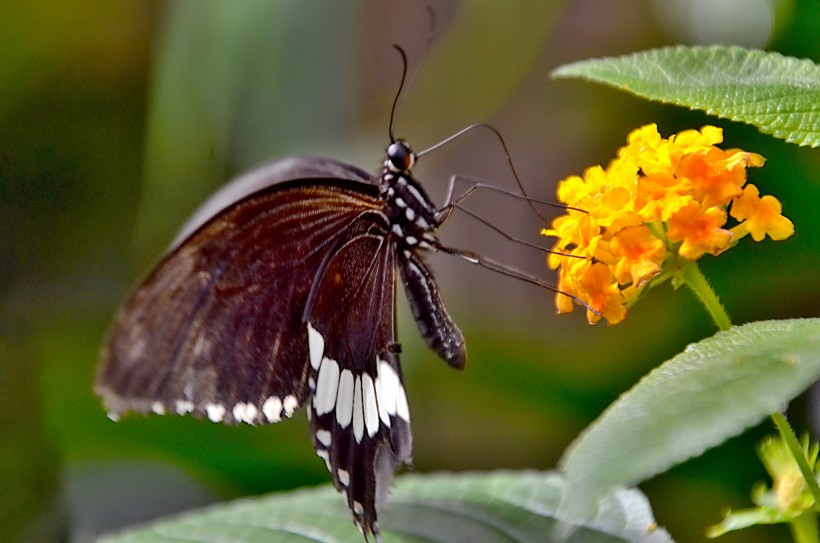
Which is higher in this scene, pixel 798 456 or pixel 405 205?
pixel 405 205

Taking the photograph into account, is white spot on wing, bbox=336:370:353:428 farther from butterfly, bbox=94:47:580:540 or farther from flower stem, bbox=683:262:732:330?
flower stem, bbox=683:262:732:330

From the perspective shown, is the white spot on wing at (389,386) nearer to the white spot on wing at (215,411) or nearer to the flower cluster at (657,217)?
the white spot on wing at (215,411)

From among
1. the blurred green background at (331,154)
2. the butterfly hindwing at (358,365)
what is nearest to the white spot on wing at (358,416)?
the butterfly hindwing at (358,365)

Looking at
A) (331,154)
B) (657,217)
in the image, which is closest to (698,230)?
(657,217)

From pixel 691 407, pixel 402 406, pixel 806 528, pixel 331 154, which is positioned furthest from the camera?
pixel 331 154

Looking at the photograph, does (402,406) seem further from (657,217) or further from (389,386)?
(657,217)

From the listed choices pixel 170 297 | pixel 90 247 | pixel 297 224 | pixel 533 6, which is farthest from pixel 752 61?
pixel 90 247
